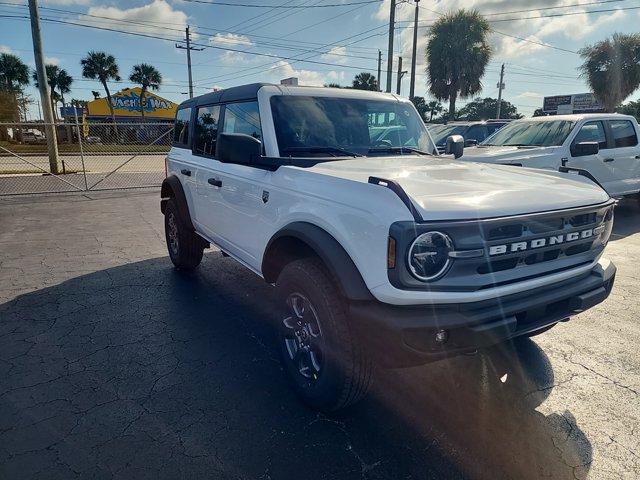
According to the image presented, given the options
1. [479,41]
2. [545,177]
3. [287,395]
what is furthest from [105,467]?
[479,41]

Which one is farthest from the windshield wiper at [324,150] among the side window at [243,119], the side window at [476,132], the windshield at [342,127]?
the side window at [476,132]

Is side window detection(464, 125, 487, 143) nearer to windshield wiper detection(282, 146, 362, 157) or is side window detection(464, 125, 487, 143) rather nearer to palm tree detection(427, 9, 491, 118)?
windshield wiper detection(282, 146, 362, 157)

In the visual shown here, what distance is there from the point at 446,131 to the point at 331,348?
12.6 m

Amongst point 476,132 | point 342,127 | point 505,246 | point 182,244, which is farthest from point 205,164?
point 476,132

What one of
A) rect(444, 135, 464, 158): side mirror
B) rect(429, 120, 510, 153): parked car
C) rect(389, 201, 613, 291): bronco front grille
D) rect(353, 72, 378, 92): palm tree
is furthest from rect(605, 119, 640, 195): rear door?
rect(353, 72, 378, 92): palm tree

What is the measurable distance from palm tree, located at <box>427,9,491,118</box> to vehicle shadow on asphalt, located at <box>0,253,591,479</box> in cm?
2449

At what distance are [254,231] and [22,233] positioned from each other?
5870mm

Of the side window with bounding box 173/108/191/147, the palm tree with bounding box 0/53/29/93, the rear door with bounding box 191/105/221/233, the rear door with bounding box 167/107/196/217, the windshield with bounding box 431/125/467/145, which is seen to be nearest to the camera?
the rear door with bounding box 191/105/221/233

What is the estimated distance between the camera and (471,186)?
2.46 meters

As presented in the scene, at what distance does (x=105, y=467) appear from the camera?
2219 mm

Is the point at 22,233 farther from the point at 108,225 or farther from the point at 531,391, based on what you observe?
the point at 531,391

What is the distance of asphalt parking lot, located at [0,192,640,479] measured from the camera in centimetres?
226

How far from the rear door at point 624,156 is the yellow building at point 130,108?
4658 centimetres

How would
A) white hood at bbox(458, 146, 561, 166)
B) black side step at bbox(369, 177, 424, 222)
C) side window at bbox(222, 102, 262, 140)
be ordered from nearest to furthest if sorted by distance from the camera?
black side step at bbox(369, 177, 424, 222) < side window at bbox(222, 102, 262, 140) < white hood at bbox(458, 146, 561, 166)
